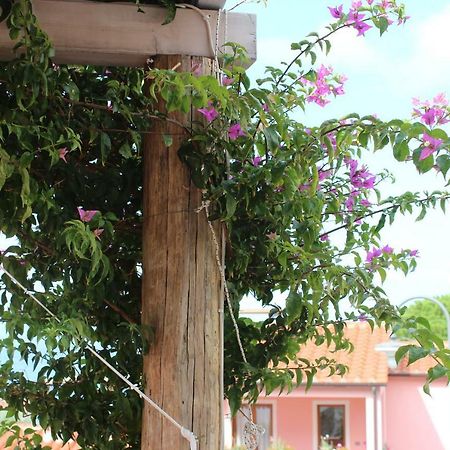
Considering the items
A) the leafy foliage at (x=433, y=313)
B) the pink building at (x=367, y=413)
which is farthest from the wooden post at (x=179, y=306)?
the leafy foliage at (x=433, y=313)

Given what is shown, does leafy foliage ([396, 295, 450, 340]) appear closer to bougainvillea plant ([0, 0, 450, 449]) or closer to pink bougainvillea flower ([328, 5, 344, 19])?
bougainvillea plant ([0, 0, 450, 449])

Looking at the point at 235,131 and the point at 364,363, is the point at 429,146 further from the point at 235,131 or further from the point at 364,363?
the point at 364,363

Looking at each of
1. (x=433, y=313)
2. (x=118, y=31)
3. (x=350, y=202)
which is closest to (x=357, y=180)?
(x=350, y=202)

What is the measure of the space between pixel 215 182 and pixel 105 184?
21 centimetres

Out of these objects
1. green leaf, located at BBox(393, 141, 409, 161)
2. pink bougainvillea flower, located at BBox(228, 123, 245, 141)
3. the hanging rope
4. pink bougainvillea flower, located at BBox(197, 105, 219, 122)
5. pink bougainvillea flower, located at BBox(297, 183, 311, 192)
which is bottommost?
the hanging rope

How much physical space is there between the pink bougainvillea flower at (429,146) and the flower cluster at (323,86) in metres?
0.47

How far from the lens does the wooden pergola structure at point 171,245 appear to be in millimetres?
1336

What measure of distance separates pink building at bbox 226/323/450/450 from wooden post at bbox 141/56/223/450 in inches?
268

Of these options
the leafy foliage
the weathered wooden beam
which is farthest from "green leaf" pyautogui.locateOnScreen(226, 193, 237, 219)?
the leafy foliage

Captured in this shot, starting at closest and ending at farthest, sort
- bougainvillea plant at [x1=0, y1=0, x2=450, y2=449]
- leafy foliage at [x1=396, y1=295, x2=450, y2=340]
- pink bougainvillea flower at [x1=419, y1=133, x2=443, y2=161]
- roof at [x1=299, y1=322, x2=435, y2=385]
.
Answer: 1. pink bougainvillea flower at [x1=419, y1=133, x2=443, y2=161]
2. bougainvillea plant at [x1=0, y1=0, x2=450, y2=449]
3. roof at [x1=299, y1=322, x2=435, y2=385]
4. leafy foliage at [x1=396, y1=295, x2=450, y2=340]

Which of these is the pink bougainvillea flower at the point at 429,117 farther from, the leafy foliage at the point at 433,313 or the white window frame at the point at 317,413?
the leafy foliage at the point at 433,313

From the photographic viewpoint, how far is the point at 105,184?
1455mm

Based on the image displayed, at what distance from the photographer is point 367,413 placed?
814 cm

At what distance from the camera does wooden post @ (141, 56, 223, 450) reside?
1332 mm
